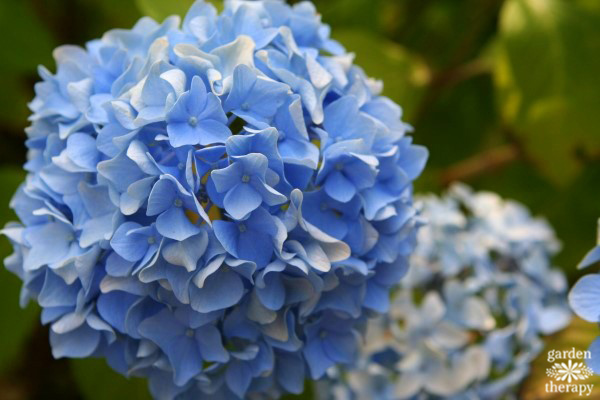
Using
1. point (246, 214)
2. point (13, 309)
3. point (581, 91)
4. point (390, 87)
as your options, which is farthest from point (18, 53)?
point (581, 91)

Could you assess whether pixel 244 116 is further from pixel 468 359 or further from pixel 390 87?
pixel 390 87

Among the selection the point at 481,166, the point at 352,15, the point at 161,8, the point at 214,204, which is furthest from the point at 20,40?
the point at 481,166

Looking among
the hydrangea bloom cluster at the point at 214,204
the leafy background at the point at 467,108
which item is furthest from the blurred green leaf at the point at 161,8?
the hydrangea bloom cluster at the point at 214,204

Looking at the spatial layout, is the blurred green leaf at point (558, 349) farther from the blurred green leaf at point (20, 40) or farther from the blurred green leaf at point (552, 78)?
the blurred green leaf at point (20, 40)

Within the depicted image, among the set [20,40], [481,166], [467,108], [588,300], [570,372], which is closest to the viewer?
[588,300]

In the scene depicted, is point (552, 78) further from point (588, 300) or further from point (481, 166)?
point (588, 300)

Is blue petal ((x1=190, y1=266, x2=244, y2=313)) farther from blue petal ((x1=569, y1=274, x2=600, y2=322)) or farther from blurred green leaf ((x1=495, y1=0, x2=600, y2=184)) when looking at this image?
blurred green leaf ((x1=495, y1=0, x2=600, y2=184))
